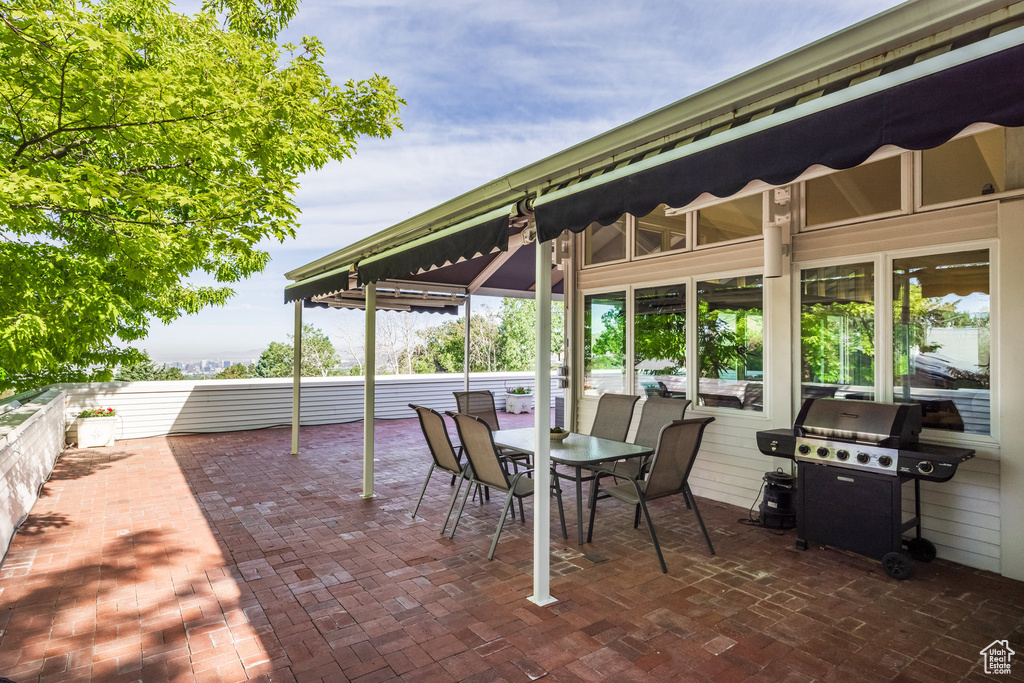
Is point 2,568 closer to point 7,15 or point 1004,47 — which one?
point 7,15

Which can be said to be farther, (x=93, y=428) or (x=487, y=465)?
(x=93, y=428)

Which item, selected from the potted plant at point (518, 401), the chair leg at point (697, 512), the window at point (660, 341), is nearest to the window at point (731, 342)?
the window at point (660, 341)

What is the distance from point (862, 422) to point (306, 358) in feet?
65.3

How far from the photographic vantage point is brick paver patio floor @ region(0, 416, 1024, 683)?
2.40 m

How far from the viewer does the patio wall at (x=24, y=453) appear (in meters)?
3.85

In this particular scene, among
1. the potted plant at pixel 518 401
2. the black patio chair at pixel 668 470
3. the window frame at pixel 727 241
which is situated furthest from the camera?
the potted plant at pixel 518 401

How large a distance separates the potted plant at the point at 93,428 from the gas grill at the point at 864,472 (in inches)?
345

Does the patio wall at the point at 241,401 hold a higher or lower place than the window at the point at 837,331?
lower

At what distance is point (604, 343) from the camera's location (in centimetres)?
634

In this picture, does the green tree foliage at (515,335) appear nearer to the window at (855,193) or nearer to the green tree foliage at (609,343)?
the green tree foliage at (609,343)

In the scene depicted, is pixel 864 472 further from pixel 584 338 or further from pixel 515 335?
pixel 515 335

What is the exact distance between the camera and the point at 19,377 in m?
7.43

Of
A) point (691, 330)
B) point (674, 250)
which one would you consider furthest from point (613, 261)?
point (691, 330)

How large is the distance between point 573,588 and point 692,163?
2437 mm
